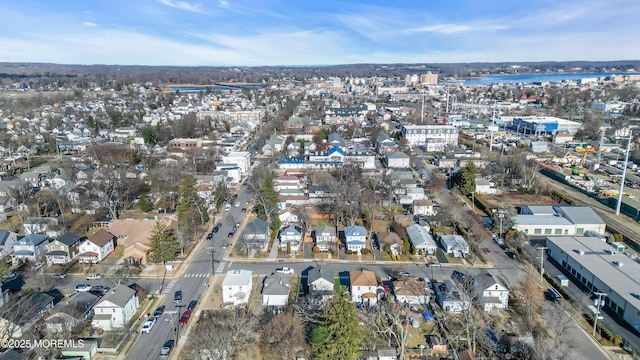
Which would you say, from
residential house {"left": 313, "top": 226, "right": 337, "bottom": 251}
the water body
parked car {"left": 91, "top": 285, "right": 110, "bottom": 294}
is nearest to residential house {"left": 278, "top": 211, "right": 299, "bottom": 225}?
residential house {"left": 313, "top": 226, "right": 337, "bottom": 251}

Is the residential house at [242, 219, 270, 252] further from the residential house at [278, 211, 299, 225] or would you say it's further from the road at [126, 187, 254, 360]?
the residential house at [278, 211, 299, 225]

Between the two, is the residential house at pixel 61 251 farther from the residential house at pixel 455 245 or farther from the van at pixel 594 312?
the van at pixel 594 312

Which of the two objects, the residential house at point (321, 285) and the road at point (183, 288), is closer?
the road at point (183, 288)

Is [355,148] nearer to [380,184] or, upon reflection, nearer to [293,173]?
[293,173]

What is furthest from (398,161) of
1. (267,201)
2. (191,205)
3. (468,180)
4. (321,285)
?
(321,285)

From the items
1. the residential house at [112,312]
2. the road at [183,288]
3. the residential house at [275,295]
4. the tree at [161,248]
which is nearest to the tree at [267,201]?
the road at [183,288]

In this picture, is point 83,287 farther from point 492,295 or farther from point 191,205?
point 492,295

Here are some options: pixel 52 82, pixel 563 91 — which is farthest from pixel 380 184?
pixel 52 82
